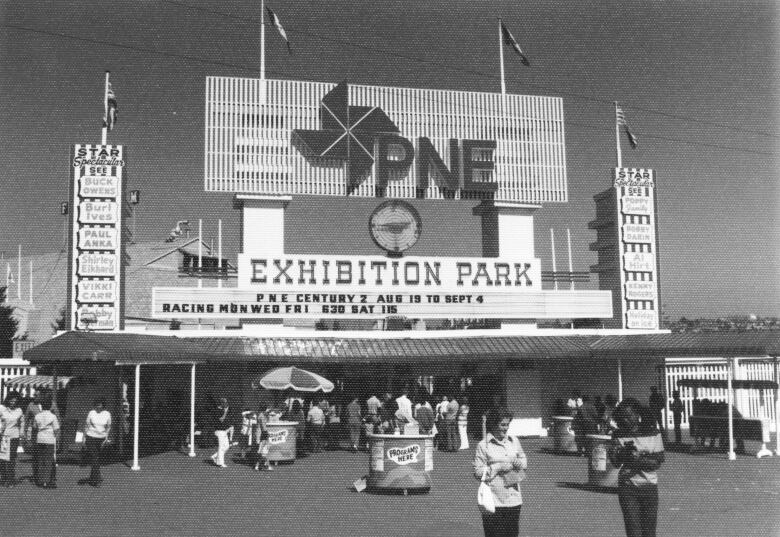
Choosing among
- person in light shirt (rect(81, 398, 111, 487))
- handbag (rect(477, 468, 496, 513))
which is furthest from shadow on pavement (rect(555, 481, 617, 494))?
person in light shirt (rect(81, 398, 111, 487))

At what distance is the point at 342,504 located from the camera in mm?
13008

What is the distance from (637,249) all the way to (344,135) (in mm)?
9877

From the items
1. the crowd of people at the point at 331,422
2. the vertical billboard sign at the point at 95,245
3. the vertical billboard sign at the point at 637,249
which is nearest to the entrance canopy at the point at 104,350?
the crowd of people at the point at 331,422

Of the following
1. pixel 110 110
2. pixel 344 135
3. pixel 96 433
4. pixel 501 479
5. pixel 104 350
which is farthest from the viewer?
pixel 344 135

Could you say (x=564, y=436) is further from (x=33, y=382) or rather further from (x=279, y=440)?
(x=33, y=382)

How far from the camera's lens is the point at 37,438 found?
1460 cm

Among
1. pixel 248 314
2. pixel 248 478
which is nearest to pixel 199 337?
pixel 248 314

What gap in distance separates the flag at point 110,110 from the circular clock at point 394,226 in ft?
26.2

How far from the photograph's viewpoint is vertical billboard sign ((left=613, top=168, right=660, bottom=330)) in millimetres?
27484

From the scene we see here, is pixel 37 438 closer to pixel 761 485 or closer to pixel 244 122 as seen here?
pixel 761 485

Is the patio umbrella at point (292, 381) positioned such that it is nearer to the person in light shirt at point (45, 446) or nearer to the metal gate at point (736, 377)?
the person in light shirt at point (45, 446)

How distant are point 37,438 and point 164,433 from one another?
9360 mm

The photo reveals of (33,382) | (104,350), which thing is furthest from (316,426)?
(33,382)

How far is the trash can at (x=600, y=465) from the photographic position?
14.0 metres
